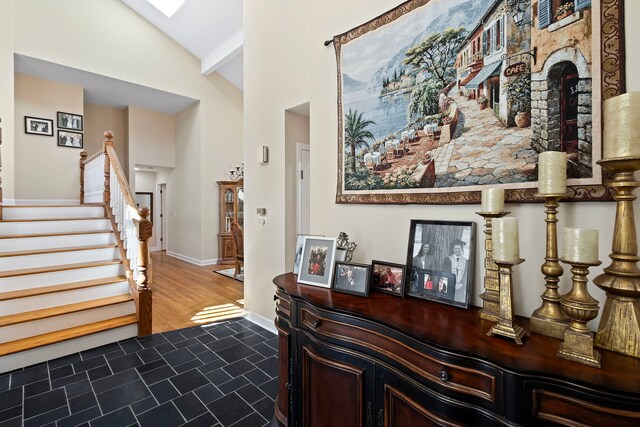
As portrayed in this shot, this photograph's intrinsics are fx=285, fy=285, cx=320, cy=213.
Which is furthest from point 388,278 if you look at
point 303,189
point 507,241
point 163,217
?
point 163,217

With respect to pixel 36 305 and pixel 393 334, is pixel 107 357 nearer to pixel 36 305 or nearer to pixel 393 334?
pixel 36 305

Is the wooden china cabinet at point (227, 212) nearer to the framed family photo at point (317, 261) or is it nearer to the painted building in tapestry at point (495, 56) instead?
the framed family photo at point (317, 261)

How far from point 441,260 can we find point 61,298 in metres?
3.69

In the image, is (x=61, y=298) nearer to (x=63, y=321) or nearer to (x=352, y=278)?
(x=63, y=321)

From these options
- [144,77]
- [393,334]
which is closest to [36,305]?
[393,334]

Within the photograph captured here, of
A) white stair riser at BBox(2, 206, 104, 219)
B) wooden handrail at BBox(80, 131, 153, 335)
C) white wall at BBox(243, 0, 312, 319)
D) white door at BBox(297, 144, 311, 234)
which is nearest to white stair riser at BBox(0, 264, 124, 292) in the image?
wooden handrail at BBox(80, 131, 153, 335)

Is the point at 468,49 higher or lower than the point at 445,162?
higher

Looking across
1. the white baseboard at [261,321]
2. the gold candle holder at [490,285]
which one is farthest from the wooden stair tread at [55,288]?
the gold candle holder at [490,285]

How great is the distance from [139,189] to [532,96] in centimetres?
951

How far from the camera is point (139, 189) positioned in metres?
8.41

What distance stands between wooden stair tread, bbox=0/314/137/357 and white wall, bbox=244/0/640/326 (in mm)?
1312

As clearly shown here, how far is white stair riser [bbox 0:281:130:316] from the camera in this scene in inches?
107

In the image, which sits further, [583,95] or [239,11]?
[239,11]

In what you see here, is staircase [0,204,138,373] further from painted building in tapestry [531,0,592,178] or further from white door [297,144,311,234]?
painted building in tapestry [531,0,592,178]
